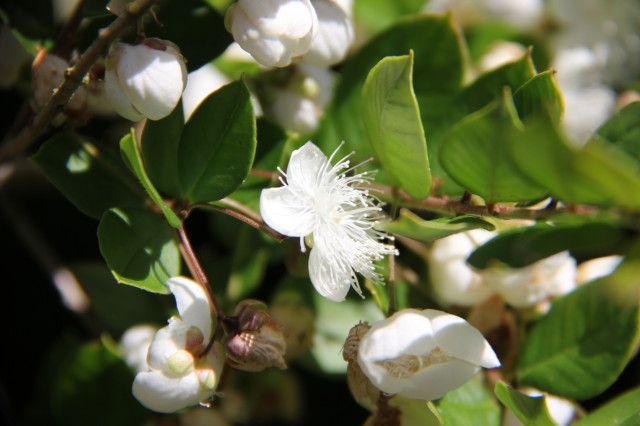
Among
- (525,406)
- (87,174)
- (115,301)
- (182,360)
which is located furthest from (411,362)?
(115,301)

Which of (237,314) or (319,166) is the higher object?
(319,166)

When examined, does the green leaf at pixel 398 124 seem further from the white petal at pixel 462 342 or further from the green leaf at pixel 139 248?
the green leaf at pixel 139 248

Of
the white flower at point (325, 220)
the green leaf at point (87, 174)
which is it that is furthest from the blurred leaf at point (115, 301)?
the white flower at point (325, 220)

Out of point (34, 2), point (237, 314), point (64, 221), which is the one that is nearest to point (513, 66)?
point (237, 314)

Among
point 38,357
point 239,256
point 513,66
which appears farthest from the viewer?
point 38,357

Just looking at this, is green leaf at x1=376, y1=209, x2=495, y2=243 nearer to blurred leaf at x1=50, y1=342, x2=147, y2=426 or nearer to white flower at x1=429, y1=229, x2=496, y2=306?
white flower at x1=429, y1=229, x2=496, y2=306

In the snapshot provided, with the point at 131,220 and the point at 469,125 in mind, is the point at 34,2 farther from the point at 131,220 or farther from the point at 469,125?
the point at 469,125

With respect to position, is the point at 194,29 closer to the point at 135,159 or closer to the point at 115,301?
the point at 135,159
